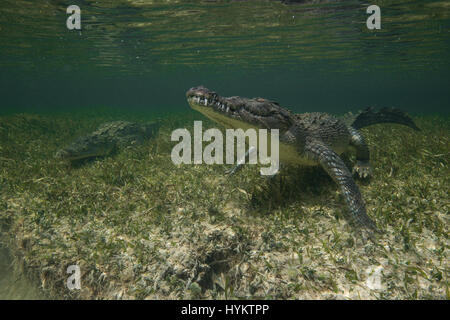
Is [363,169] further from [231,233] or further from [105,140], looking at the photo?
[105,140]

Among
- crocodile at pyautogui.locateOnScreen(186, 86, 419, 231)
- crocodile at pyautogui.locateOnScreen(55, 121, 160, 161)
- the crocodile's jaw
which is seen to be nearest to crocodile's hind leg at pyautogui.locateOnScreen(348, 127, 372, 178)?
crocodile at pyautogui.locateOnScreen(186, 86, 419, 231)

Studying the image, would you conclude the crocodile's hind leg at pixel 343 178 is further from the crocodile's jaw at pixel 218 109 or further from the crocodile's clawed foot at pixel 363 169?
the crocodile's clawed foot at pixel 363 169

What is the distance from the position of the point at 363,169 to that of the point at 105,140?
22.0 feet

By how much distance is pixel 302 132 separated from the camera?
359 centimetres

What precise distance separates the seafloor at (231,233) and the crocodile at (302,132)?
31 cm

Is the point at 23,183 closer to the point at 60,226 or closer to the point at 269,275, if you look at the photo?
the point at 60,226

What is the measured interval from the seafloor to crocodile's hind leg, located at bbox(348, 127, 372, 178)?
0.58ft

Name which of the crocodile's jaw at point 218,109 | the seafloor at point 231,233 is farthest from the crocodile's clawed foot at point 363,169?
the crocodile's jaw at point 218,109

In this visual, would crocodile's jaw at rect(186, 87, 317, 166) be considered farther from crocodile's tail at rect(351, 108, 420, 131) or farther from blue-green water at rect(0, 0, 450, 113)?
blue-green water at rect(0, 0, 450, 113)

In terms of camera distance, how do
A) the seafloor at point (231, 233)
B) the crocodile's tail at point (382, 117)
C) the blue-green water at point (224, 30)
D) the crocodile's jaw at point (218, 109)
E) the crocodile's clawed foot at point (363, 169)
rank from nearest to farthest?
the seafloor at point (231, 233), the crocodile's jaw at point (218, 109), the crocodile's clawed foot at point (363, 169), the crocodile's tail at point (382, 117), the blue-green water at point (224, 30)

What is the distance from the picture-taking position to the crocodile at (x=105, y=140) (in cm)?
614

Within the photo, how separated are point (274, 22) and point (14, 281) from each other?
609 inches

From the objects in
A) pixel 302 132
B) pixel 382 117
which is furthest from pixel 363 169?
pixel 382 117
